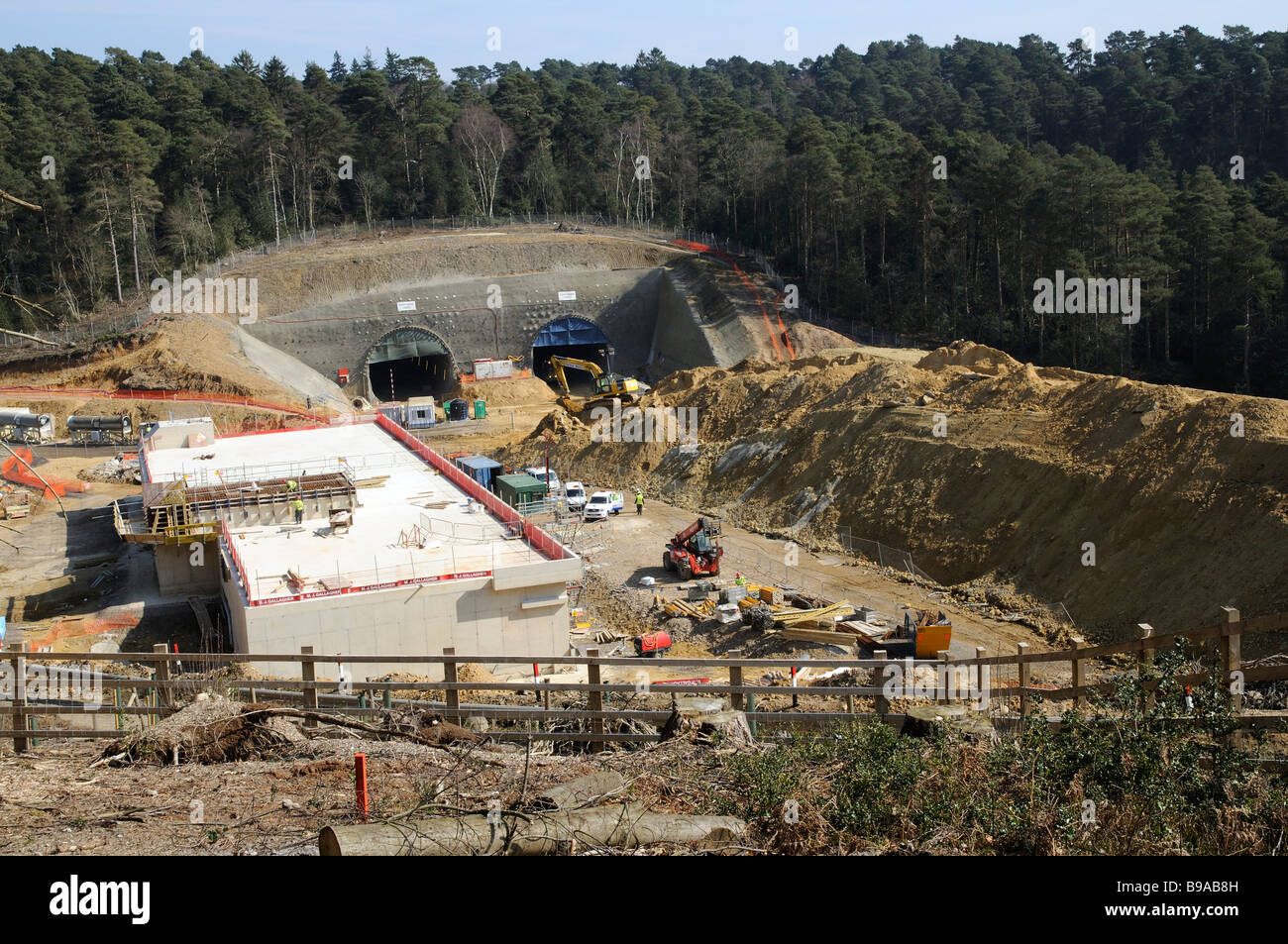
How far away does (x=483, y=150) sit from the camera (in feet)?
306

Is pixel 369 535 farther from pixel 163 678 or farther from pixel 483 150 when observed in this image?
pixel 483 150

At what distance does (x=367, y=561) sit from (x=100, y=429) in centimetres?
3482

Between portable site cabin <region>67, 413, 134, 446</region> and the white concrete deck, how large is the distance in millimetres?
16191

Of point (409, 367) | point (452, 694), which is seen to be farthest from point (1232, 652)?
point (409, 367)

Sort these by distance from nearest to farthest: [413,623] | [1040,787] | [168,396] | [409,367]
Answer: [1040,787]
[413,623]
[168,396]
[409,367]

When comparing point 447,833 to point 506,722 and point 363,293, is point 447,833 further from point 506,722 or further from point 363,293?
point 363,293

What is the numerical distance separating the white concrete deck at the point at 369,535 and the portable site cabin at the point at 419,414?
2116cm

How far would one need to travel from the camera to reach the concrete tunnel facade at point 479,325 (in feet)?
237

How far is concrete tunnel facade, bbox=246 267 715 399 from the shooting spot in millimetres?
72312

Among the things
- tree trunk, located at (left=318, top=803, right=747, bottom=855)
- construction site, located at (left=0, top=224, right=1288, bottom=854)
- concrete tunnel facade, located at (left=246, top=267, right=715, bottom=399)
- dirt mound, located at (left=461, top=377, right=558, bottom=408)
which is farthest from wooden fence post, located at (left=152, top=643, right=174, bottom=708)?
concrete tunnel facade, located at (left=246, top=267, right=715, bottom=399)

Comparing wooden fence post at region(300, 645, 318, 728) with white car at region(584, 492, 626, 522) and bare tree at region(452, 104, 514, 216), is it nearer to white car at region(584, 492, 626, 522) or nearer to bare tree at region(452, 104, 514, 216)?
white car at region(584, 492, 626, 522)

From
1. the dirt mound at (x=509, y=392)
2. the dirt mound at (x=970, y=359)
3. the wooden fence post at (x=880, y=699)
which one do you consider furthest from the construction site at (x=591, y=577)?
the dirt mound at (x=509, y=392)

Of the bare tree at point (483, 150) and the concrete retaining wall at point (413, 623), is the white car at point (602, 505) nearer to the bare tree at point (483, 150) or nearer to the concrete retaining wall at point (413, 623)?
the concrete retaining wall at point (413, 623)
